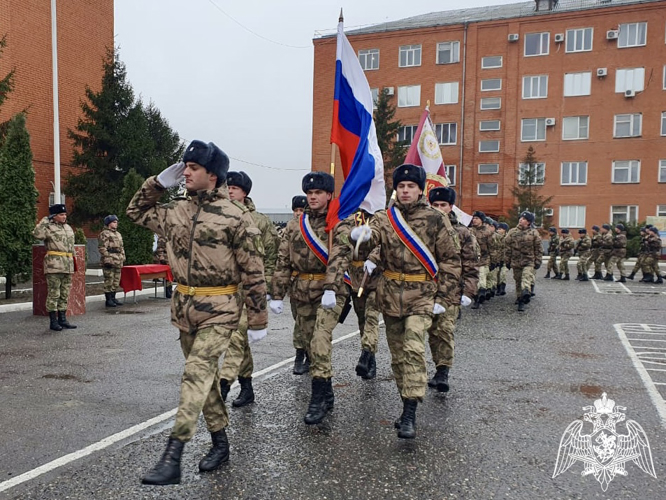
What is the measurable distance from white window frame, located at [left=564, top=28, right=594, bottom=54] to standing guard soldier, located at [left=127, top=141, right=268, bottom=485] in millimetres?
41360

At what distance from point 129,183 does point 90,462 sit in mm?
16413

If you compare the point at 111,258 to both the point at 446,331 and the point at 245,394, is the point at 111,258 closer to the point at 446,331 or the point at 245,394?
the point at 245,394

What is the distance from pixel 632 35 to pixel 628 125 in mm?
5954

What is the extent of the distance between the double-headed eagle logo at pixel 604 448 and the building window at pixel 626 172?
37.3 metres

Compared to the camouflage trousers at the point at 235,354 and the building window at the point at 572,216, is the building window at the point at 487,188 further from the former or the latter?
the camouflage trousers at the point at 235,354

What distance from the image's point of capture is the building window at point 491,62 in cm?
4069

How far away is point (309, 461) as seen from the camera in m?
3.96

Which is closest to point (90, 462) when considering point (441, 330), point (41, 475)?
point (41, 475)

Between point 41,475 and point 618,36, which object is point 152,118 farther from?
point 618,36

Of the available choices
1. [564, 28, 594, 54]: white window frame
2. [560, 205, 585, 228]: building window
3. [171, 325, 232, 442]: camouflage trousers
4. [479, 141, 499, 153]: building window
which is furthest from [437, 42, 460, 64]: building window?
[171, 325, 232, 442]: camouflage trousers

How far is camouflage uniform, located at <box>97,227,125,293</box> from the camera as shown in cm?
1288

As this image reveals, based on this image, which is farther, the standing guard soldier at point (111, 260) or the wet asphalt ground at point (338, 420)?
the standing guard soldier at point (111, 260)

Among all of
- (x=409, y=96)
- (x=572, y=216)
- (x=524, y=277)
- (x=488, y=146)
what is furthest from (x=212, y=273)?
(x=409, y=96)

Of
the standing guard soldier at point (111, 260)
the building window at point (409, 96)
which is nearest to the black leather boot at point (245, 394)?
the standing guard soldier at point (111, 260)
